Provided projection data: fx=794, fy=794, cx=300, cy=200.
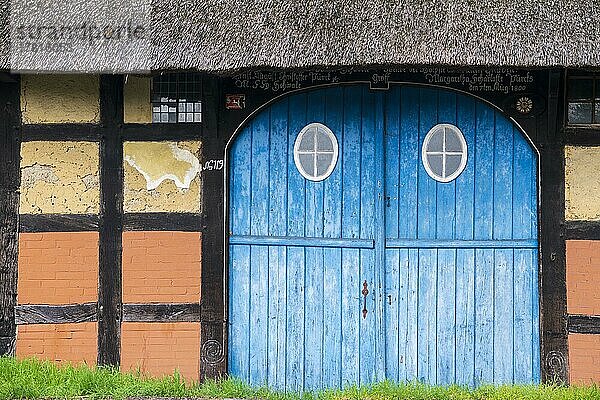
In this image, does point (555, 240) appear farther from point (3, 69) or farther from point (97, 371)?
point (3, 69)

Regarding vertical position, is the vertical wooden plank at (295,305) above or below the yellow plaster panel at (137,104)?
below

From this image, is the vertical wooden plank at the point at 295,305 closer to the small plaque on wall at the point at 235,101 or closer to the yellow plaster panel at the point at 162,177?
the small plaque on wall at the point at 235,101

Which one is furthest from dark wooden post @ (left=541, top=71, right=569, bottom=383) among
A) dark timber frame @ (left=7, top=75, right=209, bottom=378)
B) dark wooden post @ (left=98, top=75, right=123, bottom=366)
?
dark wooden post @ (left=98, top=75, right=123, bottom=366)

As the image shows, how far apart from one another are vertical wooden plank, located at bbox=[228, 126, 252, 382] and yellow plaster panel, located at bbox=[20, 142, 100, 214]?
3.60 feet

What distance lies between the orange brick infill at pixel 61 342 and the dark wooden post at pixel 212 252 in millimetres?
891

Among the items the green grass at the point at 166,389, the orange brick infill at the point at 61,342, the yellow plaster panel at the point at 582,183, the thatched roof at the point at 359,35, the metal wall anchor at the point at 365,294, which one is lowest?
the green grass at the point at 166,389

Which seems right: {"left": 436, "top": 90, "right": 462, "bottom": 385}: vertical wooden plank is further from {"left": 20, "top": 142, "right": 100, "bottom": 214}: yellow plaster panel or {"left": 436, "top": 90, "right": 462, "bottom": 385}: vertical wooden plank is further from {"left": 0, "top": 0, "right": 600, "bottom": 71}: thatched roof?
{"left": 20, "top": 142, "right": 100, "bottom": 214}: yellow plaster panel

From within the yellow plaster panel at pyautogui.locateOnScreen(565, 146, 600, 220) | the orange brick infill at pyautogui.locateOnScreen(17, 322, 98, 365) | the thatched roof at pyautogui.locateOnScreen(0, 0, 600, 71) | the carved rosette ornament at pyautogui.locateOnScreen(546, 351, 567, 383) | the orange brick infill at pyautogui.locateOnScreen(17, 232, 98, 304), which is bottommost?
the carved rosette ornament at pyautogui.locateOnScreen(546, 351, 567, 383)

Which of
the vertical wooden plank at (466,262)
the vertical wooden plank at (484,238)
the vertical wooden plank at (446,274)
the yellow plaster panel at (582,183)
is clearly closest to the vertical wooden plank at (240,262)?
the vertical wooden plank at (446,274)

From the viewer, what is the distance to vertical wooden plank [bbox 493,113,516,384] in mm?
6215

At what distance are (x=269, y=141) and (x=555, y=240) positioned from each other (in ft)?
7.75

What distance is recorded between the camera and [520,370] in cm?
621

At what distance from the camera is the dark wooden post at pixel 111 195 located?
628cm

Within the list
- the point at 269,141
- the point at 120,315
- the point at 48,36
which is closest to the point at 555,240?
the point at 269,141
